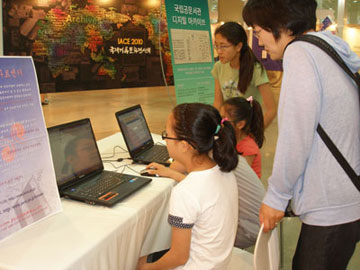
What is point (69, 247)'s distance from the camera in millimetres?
1033

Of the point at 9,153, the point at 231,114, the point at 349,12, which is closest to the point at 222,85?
the point at 231,114

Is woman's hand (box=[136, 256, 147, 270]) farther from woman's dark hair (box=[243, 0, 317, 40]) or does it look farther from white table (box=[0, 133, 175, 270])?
woman's dark hair (box=[243, 0, 317, 40])

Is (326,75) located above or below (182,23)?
below

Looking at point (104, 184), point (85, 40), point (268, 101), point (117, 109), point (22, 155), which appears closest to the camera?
point (22, 155)

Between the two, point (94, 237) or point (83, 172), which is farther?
point (83, 172)

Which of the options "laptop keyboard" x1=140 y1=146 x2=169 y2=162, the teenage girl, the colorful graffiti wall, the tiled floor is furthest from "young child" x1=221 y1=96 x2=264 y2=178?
the colorful graffiti wall

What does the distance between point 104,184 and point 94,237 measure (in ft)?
1.39

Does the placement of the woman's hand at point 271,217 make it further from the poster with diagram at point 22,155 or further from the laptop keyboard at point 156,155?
the laptop keyboard at point 156,155

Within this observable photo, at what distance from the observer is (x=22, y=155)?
1.13 metres

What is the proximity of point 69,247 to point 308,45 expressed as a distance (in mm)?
904

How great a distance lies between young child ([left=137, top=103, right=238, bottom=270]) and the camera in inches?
45.9

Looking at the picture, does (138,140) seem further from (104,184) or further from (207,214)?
(207,214)

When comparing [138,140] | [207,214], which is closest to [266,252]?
[207,214]

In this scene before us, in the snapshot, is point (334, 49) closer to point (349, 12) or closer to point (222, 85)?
point (222, 85)
